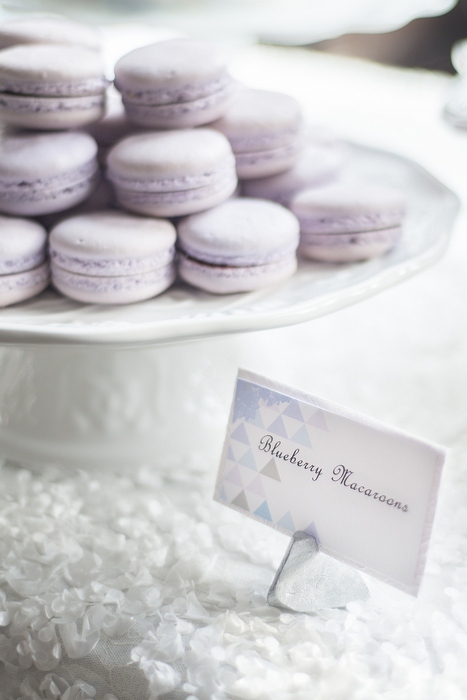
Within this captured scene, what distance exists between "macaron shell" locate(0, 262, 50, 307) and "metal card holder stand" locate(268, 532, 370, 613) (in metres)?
0.30

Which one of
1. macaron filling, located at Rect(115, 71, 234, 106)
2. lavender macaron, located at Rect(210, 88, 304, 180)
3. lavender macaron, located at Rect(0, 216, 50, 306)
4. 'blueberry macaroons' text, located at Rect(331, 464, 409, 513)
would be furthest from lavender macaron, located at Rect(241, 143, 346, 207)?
'blueberry macaroons' text, located at Rect(331, 464, 409, 513)

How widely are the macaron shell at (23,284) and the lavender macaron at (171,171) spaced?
0.10 meters

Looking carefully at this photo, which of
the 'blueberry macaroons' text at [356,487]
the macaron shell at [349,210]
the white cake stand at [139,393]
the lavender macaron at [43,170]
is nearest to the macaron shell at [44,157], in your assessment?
the lavender macaron at [43,170]

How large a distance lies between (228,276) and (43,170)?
187mm

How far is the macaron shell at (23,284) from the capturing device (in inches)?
23.0

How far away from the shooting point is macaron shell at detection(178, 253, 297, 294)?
610mm

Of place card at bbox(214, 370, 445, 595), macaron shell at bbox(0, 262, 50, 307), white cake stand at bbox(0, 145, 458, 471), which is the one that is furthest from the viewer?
white cake stand at bbox(0, 145, 458, 471)

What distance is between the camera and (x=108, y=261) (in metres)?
0.59

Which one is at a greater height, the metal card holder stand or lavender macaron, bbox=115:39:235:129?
lavender macaron, bbox=115:39:235:129

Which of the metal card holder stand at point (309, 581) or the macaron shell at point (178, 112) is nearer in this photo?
the metal card holder stand at point (309, 581)

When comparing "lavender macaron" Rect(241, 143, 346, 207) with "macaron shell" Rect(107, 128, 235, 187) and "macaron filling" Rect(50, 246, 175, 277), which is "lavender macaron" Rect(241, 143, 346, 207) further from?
"macaron filling" Rect(50, 246, 175, 277)

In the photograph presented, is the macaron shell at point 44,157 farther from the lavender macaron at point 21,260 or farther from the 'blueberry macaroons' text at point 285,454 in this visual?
the 'blueberry macaroons' text at point 285,454

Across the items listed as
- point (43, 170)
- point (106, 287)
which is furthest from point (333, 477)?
point (43, 170)

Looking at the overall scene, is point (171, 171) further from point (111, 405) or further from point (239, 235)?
point (111, 405)
